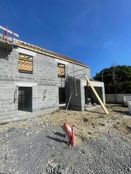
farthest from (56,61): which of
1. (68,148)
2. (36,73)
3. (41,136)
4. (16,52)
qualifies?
(68,148)

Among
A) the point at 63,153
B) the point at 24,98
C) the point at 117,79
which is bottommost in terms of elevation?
the point at 63,153

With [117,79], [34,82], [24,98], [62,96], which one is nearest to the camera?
[34,82]

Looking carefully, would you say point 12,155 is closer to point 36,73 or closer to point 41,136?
point 41,136

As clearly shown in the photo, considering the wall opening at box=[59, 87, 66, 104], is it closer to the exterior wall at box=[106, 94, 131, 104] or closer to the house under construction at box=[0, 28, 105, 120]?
Answer: the house under construction at box=[0, 28, 105, 120]

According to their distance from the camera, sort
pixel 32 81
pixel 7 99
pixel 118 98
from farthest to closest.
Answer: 1. pixel 118 98
2. pixel 32 81
3. pixel 7 99

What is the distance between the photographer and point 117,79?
23.9 meters

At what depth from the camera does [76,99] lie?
1331 cm

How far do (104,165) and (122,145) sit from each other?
165 cm

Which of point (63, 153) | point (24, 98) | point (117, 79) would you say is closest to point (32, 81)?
point (24, 98)

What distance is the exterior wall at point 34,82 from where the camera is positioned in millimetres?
8859

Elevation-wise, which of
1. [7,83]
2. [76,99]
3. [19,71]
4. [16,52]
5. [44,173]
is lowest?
[44,173]

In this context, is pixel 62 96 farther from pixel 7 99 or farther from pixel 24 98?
pixel 7 99

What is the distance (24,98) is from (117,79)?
18.9 metres

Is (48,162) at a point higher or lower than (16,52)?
lower
